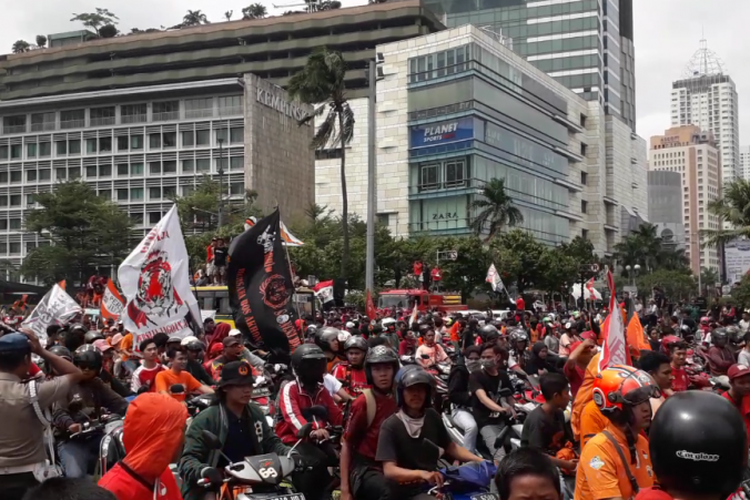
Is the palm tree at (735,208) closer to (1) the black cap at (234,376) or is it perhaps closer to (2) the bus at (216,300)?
(2) the bus at (216,300)

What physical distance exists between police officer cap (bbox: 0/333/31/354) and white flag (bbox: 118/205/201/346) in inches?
304

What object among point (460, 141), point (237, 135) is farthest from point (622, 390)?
point (237, 135)

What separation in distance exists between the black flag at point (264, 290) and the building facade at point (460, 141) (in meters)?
56.7

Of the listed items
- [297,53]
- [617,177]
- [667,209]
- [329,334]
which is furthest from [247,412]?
[667,209]

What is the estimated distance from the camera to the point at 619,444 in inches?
168

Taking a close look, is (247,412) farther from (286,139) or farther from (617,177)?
(617,177)

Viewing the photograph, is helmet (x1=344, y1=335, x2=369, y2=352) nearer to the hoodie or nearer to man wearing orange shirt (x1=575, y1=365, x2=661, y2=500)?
man wearing orange shirt (x1=575, y1=365, x2=661, y2=500)

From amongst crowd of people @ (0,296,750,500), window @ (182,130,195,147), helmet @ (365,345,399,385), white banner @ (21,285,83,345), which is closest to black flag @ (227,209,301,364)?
crowd of people @ (0,296,750,500)

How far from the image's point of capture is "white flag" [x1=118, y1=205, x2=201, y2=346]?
12898 millimetres

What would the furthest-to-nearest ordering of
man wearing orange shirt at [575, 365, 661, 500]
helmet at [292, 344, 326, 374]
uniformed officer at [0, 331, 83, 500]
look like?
helmet at [292, 344, 326, 374], uniformed officer at [0, 331, 83, 500], man wearing orange shirt at [575, 365, 661, 500]

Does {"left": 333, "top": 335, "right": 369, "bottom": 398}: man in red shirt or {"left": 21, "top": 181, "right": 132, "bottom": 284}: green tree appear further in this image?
{"left": 21, "top": 181, "right": 132, "bottom": 284}: green tree

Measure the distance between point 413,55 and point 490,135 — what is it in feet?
34.8

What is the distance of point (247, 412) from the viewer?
5.71m

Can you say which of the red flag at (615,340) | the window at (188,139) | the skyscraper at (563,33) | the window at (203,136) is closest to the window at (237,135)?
the window at (203,136)
